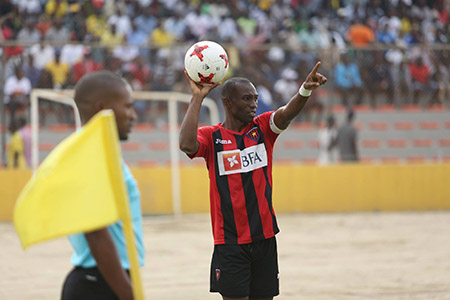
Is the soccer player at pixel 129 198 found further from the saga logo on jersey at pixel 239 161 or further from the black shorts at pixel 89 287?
the saga logo on jersey at pixel 239 161

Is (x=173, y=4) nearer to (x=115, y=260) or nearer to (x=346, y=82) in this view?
(x=346, y=82)

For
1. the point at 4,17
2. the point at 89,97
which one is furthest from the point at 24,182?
the point at 89,97

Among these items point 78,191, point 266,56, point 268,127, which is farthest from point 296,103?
point 266,56

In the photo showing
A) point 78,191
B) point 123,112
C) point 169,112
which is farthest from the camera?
point 169,112

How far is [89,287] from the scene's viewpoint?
11.3 ft

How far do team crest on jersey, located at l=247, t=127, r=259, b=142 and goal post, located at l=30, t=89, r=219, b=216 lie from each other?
30.6 feet

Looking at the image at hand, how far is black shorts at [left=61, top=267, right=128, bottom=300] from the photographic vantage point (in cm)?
344

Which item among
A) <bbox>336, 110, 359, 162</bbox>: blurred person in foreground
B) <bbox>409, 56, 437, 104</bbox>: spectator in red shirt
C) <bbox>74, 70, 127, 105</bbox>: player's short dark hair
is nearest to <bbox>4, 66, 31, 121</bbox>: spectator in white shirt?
<bbox>336, 110, 359, 162</bbox>: blurred person in foreground

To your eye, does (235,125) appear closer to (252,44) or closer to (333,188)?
(333,188)

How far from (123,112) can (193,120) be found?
5.70ft

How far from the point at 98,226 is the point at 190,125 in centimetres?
226

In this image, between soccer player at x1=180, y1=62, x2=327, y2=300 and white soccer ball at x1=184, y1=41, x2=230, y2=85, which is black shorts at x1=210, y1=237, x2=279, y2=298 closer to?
soccer player at x1=180, y1=62, x2=327, y2=300

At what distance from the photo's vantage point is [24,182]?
1547cm

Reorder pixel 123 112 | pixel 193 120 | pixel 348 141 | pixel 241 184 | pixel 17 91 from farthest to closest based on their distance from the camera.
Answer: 1. pixel 348 141
2. pixel 17 91
3. pixel 241 184
4. pixel 193 120
5. pixel 123 112
